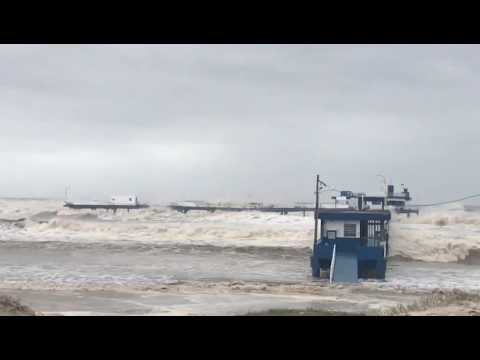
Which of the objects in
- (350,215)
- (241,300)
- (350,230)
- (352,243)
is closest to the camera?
(241,300)

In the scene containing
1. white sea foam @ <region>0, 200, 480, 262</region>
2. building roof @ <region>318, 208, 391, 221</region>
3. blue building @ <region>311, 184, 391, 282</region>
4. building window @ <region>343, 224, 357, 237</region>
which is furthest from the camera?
white sea foam @ <region>0, 200, 480, 262</region>

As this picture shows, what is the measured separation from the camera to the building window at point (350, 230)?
30.5 meters

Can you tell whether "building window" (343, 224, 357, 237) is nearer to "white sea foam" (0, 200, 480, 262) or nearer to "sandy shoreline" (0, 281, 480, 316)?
"sandy shoreline" (0, 281, 480, 316)

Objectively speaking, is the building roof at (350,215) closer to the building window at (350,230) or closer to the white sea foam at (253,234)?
the building window at (350,230)

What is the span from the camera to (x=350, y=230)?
30500 mm

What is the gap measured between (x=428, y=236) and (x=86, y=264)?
132 ft

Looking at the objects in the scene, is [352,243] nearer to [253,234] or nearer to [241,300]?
[241,300]

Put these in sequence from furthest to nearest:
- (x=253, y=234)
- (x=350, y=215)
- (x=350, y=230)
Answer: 1. (x=253, y=234)
2. (x=350, y=230)
3. (x=350, y=215)

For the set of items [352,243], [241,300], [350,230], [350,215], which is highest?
[350,215]

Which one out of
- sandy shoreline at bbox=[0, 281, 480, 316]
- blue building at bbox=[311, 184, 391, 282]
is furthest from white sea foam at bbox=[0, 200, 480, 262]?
sandy shoreline at bbox=[0, 281, 480, 316]

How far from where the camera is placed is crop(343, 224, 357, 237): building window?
3045 cm

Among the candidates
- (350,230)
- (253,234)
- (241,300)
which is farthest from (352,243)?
(253,234)
